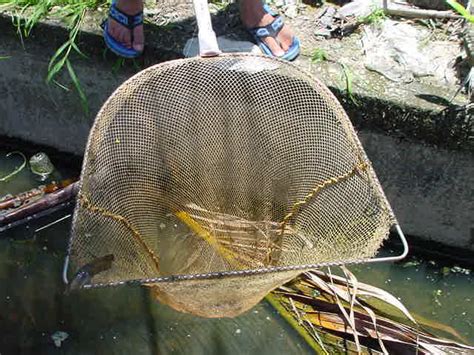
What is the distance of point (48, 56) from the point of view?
288 centimetres

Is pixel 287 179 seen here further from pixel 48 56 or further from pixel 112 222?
pixel 48 56

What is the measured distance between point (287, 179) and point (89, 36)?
0.95 m

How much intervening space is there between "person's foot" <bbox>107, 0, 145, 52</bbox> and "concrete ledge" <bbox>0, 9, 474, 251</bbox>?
65mm

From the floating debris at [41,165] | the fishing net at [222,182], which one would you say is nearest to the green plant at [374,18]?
the fishing net at [222,182]

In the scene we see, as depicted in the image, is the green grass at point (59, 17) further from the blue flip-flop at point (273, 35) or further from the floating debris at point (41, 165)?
the blue flip-flop at point (273, 35)

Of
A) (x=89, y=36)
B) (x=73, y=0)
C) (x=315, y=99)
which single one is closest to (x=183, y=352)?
(x=315, y=99)

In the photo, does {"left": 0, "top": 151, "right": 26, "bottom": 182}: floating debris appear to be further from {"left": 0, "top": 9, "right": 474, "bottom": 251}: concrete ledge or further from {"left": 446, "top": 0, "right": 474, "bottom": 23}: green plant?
{"left": 446, "top": 0, "right": 474, "bottom": 23}: green plant

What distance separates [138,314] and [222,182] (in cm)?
58

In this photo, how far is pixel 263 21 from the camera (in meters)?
2.75

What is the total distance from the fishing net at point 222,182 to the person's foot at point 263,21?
0.34 m

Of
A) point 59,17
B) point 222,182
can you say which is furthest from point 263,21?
point 59,17

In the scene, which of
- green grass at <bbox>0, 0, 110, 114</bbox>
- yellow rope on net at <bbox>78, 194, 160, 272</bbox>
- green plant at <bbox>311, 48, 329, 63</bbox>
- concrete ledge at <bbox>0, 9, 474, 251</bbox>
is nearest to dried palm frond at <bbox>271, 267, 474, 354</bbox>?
concrete ledge at <bbox>0, 9, 474, 251</bbox>

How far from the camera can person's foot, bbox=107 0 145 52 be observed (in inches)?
104

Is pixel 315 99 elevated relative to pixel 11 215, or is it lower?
elevated
